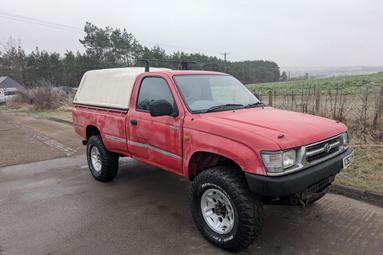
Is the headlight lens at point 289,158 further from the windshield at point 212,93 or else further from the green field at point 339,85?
the green field at point 339,85

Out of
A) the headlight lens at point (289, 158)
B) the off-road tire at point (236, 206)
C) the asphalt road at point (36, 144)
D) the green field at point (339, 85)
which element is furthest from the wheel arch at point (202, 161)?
the green field at point (339, 85)

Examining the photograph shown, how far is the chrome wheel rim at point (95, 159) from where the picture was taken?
5699 mm

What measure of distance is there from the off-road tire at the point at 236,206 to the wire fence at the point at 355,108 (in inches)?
183

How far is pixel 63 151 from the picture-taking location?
332 inches

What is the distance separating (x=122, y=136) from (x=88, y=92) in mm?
1603

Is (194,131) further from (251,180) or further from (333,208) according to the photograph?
(333,208)

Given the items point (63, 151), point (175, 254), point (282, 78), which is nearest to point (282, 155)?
point (175, 254)

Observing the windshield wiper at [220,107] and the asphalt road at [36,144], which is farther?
the asphalt road at [36,144]

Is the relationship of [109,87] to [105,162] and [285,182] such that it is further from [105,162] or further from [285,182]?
[285,182]

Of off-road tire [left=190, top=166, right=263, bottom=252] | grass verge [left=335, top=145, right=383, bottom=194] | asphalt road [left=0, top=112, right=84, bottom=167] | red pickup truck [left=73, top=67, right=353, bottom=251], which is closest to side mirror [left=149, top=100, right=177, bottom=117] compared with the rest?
red pickup truck [left=73, top=67, right=353, bottom=251]

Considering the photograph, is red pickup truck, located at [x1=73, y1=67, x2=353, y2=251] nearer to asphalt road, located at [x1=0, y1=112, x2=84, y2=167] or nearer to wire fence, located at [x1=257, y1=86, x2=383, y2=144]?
asphalt road, located at [x1=0, y1=112, x2=84, y2=167]

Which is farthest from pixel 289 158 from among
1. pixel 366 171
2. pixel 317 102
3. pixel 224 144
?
pixel 317 102

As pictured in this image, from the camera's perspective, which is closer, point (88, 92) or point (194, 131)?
point (194, 131)

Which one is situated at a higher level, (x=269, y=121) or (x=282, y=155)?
(x=269, y=121)
